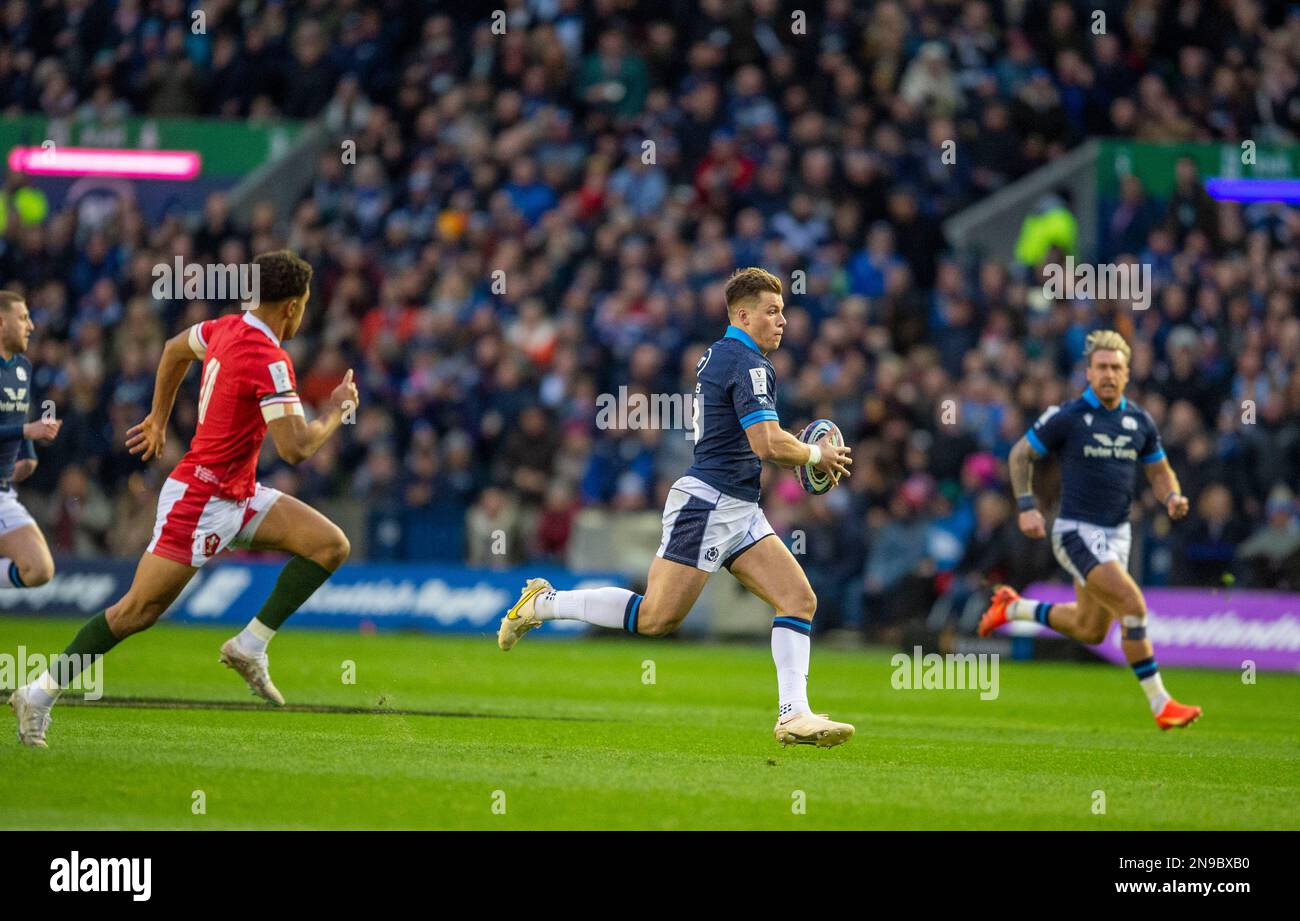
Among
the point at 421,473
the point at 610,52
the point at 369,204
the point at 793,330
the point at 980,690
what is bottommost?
the point at 980,690

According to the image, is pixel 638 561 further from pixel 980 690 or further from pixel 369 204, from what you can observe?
pixel 369 204

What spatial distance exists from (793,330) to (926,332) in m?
1.85

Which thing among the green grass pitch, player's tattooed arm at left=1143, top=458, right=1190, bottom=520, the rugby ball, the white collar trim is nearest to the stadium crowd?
the green grass pitch

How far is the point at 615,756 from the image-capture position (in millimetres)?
10211

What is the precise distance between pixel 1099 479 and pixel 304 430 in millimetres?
6149

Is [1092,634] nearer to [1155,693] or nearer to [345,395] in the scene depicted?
[1155,693]

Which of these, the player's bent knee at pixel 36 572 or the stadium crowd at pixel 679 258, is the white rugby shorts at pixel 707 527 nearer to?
the player's bent knee at pixel 36 572

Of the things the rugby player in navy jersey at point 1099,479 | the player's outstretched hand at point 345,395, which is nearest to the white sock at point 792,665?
the player's outstretched hand at point 345,395

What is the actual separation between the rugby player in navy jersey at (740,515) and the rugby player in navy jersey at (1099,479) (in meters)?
3.55

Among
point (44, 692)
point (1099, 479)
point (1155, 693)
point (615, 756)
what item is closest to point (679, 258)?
point (1099, 479)

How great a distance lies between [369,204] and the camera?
26.7 meters

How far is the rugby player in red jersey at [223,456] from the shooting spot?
9898mm

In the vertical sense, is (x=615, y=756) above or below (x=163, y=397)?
below
